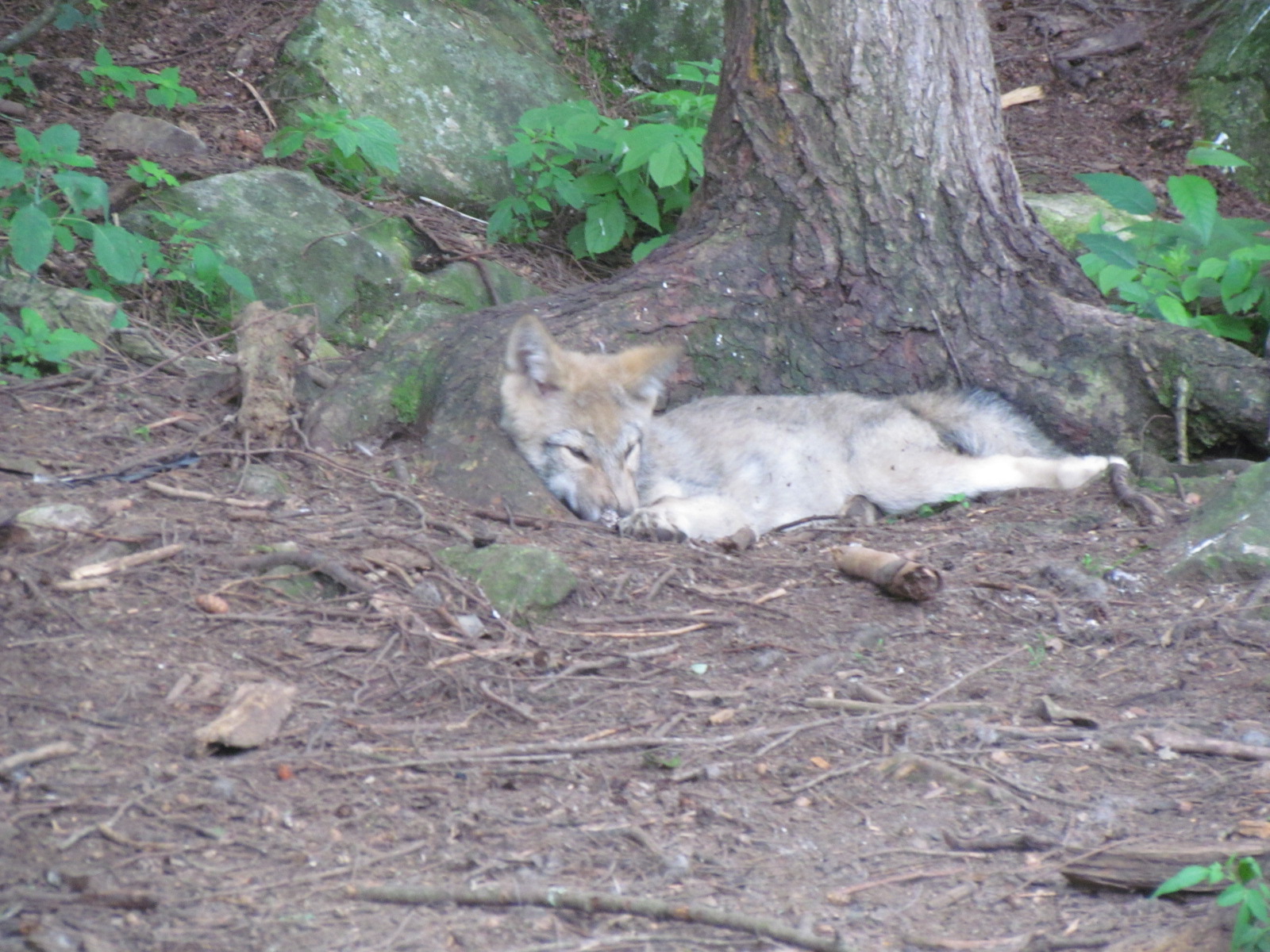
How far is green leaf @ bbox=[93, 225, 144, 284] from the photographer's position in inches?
167

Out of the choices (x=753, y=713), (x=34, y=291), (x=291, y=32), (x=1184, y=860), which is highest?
(x=291, y=32)

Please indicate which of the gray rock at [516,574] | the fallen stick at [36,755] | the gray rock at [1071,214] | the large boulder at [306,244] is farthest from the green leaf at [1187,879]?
the gray rock at [1071,214]

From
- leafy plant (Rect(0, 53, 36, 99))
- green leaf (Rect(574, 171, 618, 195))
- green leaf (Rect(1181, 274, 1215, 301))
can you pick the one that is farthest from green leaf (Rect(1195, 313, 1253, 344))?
leafy plant (Rect(0, 53, 36, 99))

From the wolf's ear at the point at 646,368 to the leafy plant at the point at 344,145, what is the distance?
2162mm

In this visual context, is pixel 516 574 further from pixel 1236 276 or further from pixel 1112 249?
pixel 1236 276

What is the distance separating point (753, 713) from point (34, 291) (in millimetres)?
3611

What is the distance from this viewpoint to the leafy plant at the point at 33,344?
4.19m

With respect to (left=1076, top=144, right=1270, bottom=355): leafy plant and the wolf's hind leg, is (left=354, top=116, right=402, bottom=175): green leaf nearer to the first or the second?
the wolf's hind leg

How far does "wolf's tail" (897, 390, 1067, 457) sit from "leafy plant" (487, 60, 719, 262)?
216cm

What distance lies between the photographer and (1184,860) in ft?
7.09

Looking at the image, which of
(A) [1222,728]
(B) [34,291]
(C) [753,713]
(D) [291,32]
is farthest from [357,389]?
(D) [291,32]

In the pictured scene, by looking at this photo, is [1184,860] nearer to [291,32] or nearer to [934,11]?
[934,11]

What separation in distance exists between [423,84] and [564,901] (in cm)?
675

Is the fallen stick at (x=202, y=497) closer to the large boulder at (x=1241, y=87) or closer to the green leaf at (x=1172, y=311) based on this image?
the green leaf at (x=1172, y=311)
